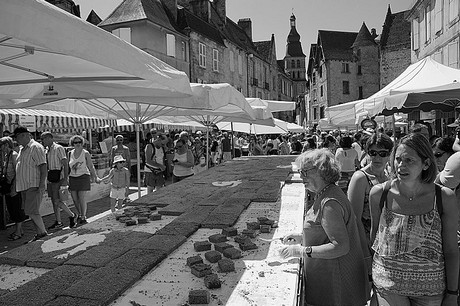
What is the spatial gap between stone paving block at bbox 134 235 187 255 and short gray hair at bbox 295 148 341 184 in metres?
1.15

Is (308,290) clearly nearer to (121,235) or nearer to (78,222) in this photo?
(121,235)

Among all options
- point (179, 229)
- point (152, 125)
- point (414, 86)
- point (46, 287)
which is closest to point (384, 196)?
point (179, 229)

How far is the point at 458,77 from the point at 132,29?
18997 millimetres

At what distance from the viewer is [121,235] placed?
332 cm

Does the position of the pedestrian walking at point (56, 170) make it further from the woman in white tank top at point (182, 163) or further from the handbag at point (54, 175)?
the woman in white tank top at point (182, 163)

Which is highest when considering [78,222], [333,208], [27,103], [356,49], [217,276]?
[356,49]

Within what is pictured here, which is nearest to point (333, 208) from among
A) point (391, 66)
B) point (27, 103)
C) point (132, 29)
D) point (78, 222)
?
point (27, 103)

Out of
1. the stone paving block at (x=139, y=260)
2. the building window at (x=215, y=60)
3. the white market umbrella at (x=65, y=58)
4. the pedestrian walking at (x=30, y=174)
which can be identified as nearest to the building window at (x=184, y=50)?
the building window at (x=215, y=60)

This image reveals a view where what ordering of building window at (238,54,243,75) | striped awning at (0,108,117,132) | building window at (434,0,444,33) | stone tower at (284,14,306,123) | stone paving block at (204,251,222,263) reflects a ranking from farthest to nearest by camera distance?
stone tower at (284,14,306,123) < building window at (238,54,243,75) < building window at (434,0,444,33) < striped awning at (0,108,117,132) < stone paving block at (204,251,222,263)

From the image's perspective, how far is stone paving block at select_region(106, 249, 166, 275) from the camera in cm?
257

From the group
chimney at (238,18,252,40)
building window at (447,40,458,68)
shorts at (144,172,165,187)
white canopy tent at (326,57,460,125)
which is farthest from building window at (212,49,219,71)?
shorts at (144,172,165,187)

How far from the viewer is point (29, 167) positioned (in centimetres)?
635

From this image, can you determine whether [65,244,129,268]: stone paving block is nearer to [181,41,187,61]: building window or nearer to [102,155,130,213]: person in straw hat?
[102,155,130,213]: person in straw hat

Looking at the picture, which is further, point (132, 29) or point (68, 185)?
point (132, 29)
